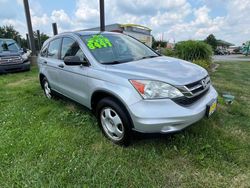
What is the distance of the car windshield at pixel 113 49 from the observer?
3067mm

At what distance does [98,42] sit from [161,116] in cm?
175

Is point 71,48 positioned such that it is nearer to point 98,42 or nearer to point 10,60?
point 98,42

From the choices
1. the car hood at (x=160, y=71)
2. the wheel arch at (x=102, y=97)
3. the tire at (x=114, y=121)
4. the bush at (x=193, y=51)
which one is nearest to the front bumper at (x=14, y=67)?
the bush at (x=193, y=51)

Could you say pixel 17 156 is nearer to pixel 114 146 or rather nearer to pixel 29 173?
pixel 29 173

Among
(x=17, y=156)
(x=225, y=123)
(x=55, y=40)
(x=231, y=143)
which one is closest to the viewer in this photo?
(x=17, y=156)

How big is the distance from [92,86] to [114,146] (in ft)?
3.03

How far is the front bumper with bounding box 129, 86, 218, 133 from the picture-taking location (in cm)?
225

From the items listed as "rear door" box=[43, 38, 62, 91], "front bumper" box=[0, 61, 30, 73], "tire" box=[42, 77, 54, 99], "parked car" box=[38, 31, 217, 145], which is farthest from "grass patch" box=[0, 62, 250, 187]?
"front bumper" box=[0, 61, 30, 73]

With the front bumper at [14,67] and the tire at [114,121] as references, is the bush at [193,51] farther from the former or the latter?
the front bumper at [14,67]

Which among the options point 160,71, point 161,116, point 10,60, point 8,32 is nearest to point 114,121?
point 161,116

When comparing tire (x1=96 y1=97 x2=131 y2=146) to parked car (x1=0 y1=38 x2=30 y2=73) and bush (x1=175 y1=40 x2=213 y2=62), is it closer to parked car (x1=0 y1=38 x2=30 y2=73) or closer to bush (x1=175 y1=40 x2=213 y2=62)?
bush (x1=175 y1=40 x2=213 y2=62)

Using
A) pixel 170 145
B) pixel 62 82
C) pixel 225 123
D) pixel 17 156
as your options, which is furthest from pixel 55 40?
pixel 225 123

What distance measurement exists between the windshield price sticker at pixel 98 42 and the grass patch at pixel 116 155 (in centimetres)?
131

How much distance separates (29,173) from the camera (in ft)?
7.55
